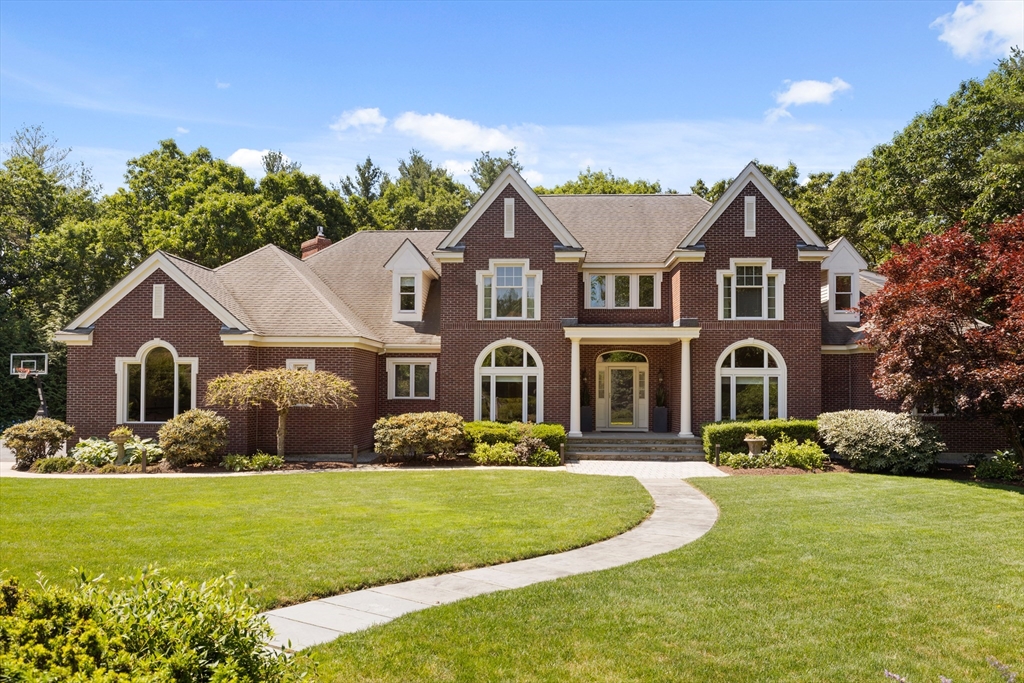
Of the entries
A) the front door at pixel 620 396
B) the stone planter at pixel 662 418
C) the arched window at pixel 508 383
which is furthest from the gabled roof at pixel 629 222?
the stone planter at pixel 662 418

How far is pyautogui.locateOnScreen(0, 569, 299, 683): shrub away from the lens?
11.4ft

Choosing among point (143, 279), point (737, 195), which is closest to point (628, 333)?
point (737, 195)

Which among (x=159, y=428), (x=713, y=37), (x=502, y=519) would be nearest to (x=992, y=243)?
(x=713, y=37)

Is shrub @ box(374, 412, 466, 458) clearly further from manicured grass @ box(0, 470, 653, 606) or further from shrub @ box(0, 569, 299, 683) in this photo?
shrub @ box(0, 569, 299, 683)

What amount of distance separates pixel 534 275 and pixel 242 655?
61.9 ft

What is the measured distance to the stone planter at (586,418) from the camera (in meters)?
23.8

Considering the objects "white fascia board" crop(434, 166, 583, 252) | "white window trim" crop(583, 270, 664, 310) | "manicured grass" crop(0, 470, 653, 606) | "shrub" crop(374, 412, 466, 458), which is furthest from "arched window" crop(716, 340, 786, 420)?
"shrub" crop(374, 412, 466, 458)

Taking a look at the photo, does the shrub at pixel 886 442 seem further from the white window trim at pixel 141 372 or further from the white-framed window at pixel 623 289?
the white window trim at pixel 141 372

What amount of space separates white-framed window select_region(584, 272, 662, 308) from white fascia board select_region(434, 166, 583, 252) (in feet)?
6.66

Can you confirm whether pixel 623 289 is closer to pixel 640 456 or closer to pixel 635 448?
pixel 635 448

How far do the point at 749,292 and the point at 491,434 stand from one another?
9093 mm

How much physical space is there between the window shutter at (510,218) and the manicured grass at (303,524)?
8671 mm

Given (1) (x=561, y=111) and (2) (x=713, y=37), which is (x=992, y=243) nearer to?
(2) (x=713, y=37)

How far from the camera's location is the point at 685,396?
21.8 metres
